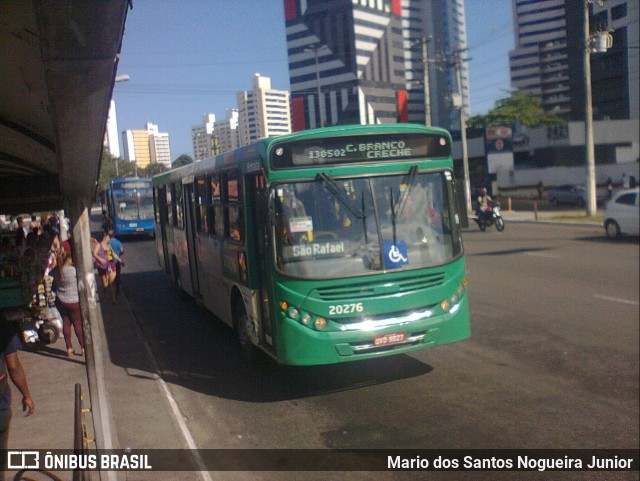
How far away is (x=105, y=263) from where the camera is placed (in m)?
13.1

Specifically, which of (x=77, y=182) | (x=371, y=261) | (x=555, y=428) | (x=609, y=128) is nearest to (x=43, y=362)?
(x=77, y=182)

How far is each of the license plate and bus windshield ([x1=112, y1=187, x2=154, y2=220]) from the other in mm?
23129

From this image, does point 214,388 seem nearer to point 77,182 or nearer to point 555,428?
point 77,182

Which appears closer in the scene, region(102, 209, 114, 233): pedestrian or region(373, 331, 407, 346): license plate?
region(373, 331, 407, 346): license plate

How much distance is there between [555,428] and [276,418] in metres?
2.63

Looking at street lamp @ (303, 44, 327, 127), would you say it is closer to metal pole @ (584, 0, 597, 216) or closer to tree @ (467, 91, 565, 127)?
metal pole @ (584, 0, 597, 216)

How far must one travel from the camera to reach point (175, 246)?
1370 cm

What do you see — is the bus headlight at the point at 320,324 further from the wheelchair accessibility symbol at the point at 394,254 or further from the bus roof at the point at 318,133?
the bus roof at the point at 318,133

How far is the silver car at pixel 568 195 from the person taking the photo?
38344 mm

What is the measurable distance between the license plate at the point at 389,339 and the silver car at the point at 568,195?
34.3 metres

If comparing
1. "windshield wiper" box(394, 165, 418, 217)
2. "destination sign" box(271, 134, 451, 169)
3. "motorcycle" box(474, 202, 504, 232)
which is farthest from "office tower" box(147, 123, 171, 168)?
"motorcycle" box(474, 202, 504, 232)

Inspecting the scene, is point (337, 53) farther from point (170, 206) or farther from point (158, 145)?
point (170, 206)

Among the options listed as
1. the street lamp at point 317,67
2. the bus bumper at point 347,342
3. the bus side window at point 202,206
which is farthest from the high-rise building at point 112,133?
the street lamp at point 317,67

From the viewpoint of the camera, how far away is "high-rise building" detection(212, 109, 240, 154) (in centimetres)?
919
